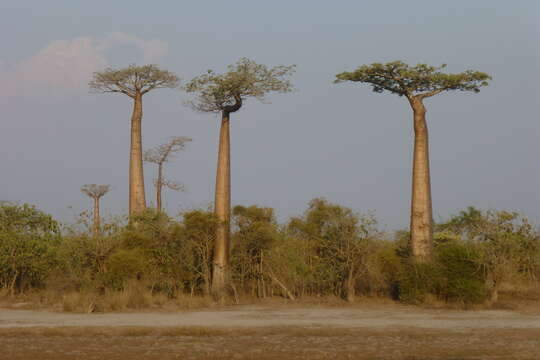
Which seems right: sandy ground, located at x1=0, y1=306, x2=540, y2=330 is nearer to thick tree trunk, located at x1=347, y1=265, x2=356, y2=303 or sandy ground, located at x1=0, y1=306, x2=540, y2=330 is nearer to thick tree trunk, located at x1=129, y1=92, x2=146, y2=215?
thick tree trunk, located at x1=347, y1=265, x2=356, y2=303

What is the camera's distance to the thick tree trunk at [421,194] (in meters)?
17.9

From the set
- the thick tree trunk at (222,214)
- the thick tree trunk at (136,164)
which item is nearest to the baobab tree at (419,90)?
the thick tree trunk at (222,214)

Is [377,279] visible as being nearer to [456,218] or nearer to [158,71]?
[158,71]

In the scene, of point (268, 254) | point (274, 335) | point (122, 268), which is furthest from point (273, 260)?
point (274, 335)

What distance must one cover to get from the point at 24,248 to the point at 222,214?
5.99 meters

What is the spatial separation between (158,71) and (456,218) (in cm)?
1760

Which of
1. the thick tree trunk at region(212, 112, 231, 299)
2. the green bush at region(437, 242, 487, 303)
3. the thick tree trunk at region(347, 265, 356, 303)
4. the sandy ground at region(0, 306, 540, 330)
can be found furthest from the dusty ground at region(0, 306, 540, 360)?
the thick tree trunk at region(212, 112, 231, 299)

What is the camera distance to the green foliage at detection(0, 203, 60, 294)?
18.6 m

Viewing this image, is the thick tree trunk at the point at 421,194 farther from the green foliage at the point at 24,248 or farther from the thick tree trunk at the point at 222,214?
the green foliage at the point at 24,248

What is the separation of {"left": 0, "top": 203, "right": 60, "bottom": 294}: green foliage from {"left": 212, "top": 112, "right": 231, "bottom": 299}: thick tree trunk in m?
5.04

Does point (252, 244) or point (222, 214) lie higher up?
point (222, 214)

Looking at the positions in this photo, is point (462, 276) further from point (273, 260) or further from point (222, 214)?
point (222, 214)

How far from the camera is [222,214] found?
18.7m

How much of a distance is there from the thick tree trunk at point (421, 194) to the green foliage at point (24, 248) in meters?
10.7
